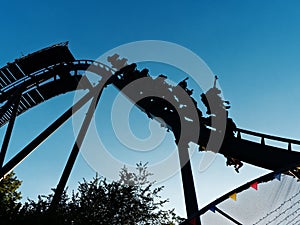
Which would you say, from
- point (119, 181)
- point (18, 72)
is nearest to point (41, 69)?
point (18, 72)

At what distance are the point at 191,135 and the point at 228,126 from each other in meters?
1.19

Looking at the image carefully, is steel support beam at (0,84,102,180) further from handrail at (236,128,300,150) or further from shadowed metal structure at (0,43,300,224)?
handrail at (236,128,300,150)

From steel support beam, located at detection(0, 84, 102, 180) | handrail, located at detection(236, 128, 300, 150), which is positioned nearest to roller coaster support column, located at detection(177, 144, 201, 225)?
handrail, located at detection(236, 128, 300, 150)

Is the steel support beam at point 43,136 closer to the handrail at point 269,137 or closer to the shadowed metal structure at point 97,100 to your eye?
the shadowed metal structure at point 97,100

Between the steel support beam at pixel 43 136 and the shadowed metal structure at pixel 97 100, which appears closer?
the shadowed metal structure at pixel 97 100

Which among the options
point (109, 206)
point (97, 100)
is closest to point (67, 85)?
point (97, 100)

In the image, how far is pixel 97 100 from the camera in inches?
507

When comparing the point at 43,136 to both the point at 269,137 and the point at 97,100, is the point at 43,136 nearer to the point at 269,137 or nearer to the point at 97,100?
the point at 97,100

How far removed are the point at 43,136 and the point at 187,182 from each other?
18.6 feet

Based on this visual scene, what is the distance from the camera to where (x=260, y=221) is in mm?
5707

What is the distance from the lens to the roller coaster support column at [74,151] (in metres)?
10.3

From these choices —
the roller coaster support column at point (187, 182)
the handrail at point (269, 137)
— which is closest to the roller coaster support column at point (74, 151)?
the roller coaster support column at point (187, 182)

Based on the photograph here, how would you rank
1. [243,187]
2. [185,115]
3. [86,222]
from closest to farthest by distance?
[243,187]
[86,222]
[185,115]

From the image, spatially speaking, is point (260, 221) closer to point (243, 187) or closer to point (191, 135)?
point (243, 187)
